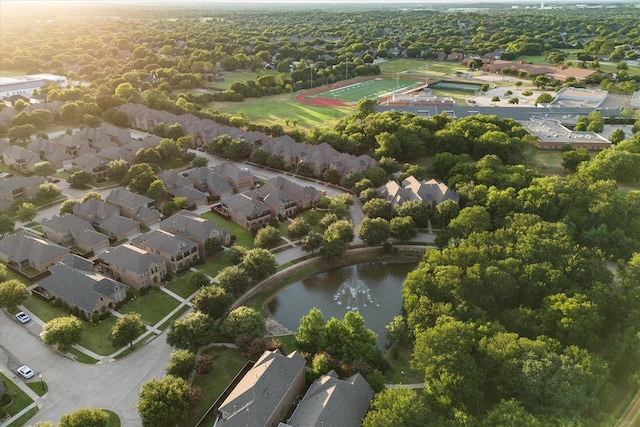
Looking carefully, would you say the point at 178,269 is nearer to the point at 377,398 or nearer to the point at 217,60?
the point at 377,398

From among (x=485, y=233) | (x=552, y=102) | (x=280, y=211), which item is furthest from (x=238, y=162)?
(x=552, y=102)

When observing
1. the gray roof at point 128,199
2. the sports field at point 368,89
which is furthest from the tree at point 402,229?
the sports field at point 368,89

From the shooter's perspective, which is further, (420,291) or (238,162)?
(238,162)

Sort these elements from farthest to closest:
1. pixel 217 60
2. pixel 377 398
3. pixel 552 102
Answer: pixel 217 60 → pixel 552 102 → pixel 377 398

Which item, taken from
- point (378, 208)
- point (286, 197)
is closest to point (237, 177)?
point (286, 197)

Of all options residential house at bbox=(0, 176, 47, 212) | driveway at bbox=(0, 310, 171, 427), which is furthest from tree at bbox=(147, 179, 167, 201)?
driveway at bbox=(0, 310, 171, 427)

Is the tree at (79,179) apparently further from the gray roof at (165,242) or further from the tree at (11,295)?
the tree at (11,295)

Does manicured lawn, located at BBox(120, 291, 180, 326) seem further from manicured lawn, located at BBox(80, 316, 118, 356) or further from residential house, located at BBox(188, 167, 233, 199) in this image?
residential house, located at BBox(188, 167, 233, 199)
